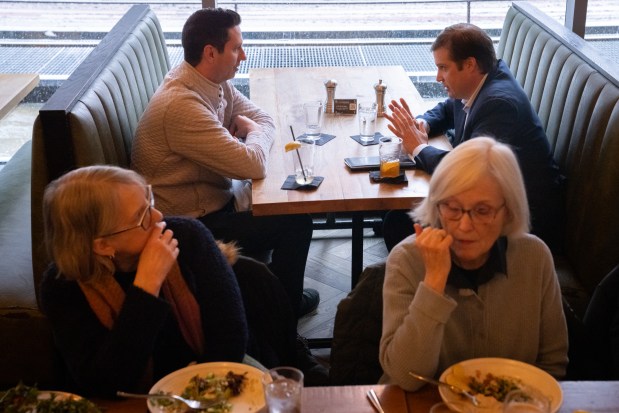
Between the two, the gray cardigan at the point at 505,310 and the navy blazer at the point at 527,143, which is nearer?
the gray cardigan at the point at 505,310

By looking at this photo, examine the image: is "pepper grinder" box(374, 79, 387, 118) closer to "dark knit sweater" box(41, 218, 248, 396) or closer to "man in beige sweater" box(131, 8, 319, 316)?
"man in beige sweater" box(131, 8, 319, 316)

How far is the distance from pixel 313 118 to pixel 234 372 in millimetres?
1664

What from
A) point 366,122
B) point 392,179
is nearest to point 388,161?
point 392,179

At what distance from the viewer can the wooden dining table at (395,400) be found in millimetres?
1686

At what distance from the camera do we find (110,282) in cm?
204


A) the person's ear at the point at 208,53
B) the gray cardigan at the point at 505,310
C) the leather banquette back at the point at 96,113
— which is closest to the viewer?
the gray cardigan at the point at 505,310

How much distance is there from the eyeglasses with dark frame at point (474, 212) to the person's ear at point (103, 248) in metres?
0.81

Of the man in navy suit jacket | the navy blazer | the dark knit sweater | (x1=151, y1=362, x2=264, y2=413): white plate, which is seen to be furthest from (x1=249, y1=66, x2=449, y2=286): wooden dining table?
(x1=151, y1=362, x2=264, y2=413): white plate

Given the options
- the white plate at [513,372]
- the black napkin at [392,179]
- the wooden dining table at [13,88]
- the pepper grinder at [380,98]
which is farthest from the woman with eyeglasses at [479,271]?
the wooden dining table at [13,88]

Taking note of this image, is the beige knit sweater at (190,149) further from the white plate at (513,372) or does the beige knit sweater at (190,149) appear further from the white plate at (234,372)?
the white plate at (513,372)

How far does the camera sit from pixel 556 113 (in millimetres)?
3426

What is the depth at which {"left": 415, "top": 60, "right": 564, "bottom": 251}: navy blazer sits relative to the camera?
3.05 meters

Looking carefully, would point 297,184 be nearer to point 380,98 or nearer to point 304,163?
point 304,163

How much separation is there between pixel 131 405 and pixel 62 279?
432 millimetres
